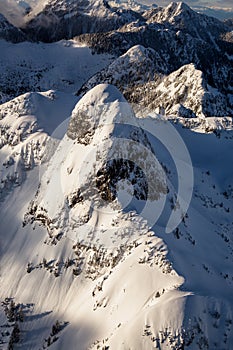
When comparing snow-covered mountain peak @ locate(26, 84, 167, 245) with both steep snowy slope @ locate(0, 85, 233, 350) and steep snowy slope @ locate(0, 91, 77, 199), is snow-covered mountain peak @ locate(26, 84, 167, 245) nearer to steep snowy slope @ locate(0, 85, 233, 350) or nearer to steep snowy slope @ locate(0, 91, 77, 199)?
steep snowy slope @ locate(0, 85, 233, 350)

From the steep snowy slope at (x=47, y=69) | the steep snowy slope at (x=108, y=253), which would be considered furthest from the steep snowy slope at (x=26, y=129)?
the steep snowy slope at (x=47, y=69)

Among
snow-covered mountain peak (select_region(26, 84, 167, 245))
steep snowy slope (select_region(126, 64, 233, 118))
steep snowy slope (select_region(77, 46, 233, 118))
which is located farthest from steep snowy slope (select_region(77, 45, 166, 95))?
snow-covered mountain peak (select_region(26, 84, 167, 245))

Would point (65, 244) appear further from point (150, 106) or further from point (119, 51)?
point (119, 51)

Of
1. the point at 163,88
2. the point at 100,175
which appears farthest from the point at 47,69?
the point at 100,175

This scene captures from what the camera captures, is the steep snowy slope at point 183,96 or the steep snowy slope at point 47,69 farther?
the steep snowy slope at point 47,69

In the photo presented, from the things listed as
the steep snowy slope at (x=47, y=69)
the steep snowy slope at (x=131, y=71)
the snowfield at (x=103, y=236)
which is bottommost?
the steep snowy slope at (x=47, y=69)

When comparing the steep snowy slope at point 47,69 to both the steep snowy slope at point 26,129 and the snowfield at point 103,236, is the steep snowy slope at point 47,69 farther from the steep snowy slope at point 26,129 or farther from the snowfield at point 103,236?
the snowfield at point 103,236
